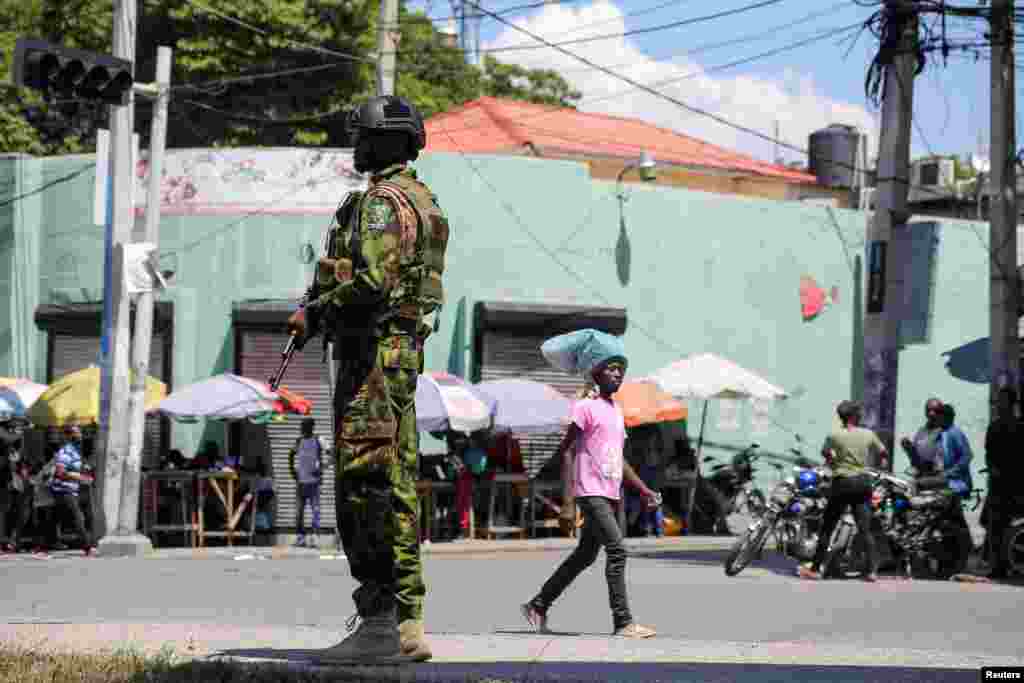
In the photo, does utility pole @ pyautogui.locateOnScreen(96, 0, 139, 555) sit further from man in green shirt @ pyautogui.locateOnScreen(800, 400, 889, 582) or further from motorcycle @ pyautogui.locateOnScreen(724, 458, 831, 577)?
man in green shirt @ pyautogui.locateOnScreen(800, 400, 889, 582)

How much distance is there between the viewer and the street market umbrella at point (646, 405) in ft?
85.2

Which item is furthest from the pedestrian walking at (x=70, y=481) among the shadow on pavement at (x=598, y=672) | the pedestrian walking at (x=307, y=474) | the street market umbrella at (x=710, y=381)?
the shadow on pavement at (x=598, y=672)

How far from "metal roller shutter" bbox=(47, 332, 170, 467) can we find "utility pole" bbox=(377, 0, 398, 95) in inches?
232

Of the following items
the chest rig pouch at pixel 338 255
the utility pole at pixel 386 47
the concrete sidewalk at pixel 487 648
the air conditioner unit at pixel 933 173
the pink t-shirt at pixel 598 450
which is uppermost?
the air conditioner unit at pixel 933 173

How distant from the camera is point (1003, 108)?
2039 cm

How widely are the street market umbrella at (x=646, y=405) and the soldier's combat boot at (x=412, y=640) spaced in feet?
60.2

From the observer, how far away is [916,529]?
18.0 metres

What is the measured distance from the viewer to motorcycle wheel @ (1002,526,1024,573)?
56.5ft

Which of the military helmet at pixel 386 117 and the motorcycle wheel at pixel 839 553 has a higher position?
the military helmet at pixel 386 117

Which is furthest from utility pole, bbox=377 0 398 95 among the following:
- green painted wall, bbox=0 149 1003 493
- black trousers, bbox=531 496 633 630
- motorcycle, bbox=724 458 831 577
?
black trousers, bbox=531 496 633 630

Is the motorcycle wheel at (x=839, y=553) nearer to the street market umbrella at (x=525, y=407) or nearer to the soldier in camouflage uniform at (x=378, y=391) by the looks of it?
the street market umbrella at (x=525, y=407)

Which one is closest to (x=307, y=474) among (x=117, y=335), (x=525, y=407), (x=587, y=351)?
(x=525, y=407)

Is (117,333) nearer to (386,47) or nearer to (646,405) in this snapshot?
(386,47)

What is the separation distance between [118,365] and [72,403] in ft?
8.57
